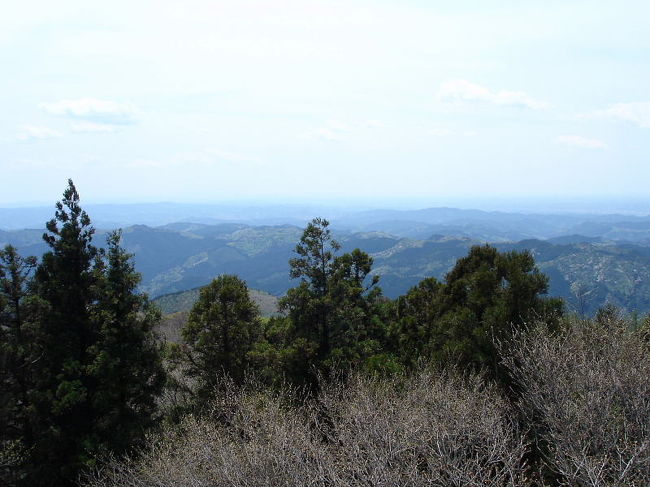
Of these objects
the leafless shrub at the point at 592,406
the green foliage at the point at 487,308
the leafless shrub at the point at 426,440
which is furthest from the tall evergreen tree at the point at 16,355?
the leafless shrub at the point at 592,406

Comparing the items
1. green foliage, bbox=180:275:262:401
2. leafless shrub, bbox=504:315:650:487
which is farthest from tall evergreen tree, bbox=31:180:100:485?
leafless shrub, bbox=504:315:650:487

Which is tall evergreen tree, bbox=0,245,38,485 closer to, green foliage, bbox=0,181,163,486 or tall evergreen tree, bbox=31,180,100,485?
green foliage, bbox=0,181,163,486

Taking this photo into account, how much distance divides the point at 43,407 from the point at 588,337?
85.6ft

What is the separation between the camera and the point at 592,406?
45.4 ft

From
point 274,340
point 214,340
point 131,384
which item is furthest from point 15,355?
point 274,340

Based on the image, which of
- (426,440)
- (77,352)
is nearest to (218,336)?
(77,352)

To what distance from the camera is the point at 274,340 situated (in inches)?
1166

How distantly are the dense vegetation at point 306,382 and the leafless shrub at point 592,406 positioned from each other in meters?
0.10

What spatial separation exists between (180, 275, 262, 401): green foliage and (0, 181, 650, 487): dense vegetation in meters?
0.08

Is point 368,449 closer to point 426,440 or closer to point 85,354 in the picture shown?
point 426,440

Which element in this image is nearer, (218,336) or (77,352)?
(77,352)

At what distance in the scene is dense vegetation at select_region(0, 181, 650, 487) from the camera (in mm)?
14102

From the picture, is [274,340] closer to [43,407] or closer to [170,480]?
[43,407]

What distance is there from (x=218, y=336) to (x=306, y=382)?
18.1 feet
